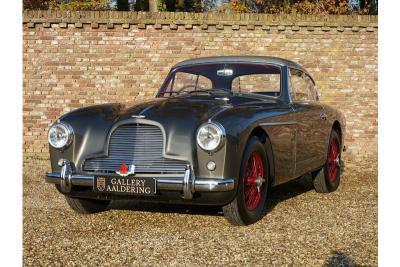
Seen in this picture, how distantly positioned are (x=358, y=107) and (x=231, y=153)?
23.8 ft

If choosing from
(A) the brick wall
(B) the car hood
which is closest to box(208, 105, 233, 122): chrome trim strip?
(B) the car hood

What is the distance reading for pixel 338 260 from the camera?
387cm

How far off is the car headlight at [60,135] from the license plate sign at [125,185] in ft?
1.78

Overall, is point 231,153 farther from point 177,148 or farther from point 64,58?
point 64,58

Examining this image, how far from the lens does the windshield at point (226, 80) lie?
235 inches

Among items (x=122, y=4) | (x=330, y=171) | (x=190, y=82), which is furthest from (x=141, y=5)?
(x=190, y=82)

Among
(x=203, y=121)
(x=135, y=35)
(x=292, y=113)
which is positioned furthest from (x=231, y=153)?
(x=135, y=35)

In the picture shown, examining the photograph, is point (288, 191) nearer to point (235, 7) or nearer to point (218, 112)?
point (218, 112)

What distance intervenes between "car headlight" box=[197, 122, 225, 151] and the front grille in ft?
0.79

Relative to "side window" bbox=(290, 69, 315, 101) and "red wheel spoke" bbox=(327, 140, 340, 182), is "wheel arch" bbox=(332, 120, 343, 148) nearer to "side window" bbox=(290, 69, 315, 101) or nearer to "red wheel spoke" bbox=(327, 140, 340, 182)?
"red wheel spoke" bbox=(327, 140, 340, 182)

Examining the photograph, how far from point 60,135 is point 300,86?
10.1 feet

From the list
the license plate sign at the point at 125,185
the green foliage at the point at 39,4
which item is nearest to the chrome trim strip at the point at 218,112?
the license plate sign at the point at 125,185

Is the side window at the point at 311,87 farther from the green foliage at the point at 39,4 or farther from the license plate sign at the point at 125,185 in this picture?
A: the green foliage at the point at 39,4

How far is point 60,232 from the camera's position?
15.3 ft
